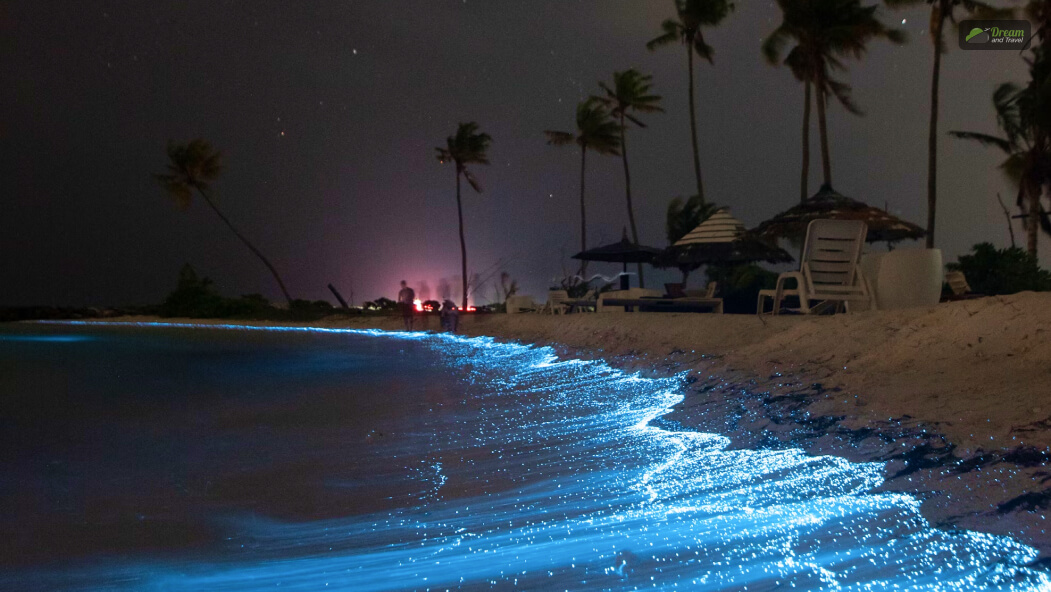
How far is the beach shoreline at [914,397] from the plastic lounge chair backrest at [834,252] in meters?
1.60

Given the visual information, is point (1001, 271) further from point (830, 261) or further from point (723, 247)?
point (830, 261)

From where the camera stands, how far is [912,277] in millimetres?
6344

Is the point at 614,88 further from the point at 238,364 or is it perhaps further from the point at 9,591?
the point at 9,591

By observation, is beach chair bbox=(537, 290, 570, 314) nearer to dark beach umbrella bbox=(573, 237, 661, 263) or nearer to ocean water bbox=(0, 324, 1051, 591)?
dark beach umbrella bbox=(573, 237, 661, 263)

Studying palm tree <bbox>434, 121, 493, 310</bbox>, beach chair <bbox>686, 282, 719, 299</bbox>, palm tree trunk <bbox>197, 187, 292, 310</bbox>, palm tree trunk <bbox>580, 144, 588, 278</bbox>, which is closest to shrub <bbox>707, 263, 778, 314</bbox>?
beach chair <bbox>686, 282, 719, 299</bbox>

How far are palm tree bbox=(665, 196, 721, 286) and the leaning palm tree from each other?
8716 millimetres

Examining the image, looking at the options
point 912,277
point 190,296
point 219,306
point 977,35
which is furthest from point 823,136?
point 190,296

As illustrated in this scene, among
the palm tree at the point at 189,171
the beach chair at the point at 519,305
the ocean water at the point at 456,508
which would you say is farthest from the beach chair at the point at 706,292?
the palm tree at the point at 189,171

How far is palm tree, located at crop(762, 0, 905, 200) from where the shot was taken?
19781 millimetres

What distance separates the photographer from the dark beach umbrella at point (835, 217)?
962 centimetres

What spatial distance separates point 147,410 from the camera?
499 centimetres

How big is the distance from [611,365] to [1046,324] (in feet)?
11.2

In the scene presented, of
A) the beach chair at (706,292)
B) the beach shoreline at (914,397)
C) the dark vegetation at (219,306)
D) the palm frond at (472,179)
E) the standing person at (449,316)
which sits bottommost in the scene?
the beach shoreline at (914,397)

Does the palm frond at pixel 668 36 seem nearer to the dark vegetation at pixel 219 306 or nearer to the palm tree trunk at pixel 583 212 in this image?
the palm tree trunk at pixel 583 212
